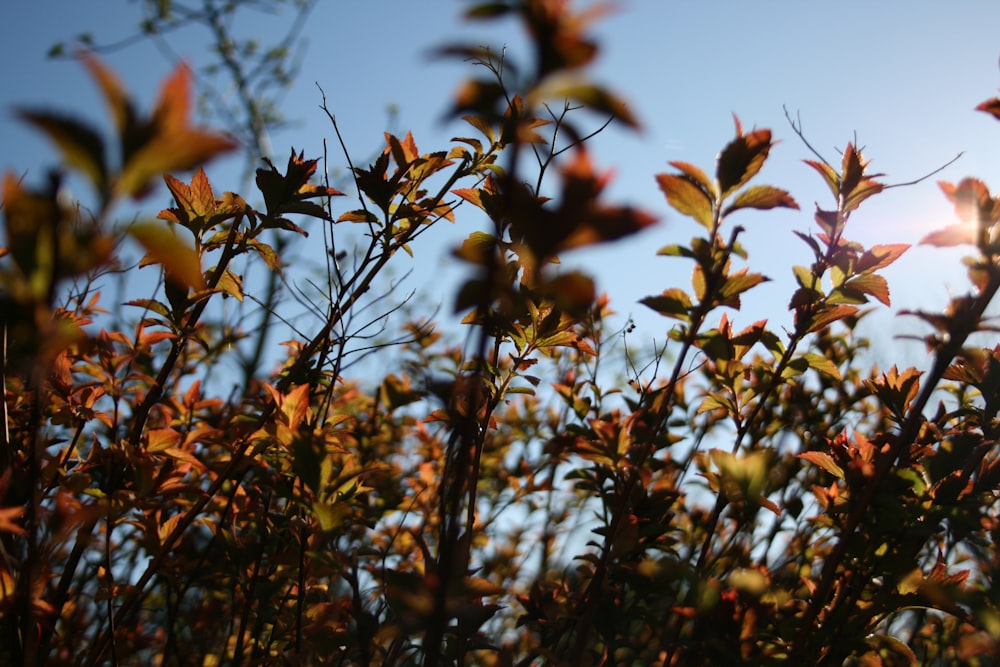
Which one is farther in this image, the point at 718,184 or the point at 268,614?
the point at 268,614

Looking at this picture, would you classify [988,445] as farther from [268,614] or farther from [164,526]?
[164,526]

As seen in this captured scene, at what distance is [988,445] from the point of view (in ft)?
4.18

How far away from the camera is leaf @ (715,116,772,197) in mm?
1136

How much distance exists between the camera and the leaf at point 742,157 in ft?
3.73

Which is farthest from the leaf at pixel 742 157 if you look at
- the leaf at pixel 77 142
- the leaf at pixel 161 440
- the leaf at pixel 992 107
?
the leaf at pixel 161 440

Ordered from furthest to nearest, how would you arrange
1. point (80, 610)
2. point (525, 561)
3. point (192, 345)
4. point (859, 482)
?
point (525, 561), point (192, 345), point (80, 610), point (859, 482)

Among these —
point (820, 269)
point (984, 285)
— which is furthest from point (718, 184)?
point (984, 285)

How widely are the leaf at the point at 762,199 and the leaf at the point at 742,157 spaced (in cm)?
3

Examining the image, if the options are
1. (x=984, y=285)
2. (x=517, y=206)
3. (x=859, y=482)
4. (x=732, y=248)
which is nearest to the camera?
(x=517, y=206)

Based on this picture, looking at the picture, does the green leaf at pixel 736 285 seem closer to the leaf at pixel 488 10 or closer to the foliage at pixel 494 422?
the foliage at pixel 494 422

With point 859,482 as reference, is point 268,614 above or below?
below

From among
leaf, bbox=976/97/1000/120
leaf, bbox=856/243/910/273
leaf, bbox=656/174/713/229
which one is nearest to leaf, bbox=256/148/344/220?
leaf, bbox=656/174/713/229

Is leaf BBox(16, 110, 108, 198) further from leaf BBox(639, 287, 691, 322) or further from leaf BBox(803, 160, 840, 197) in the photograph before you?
leaf BBox(803, 160, 840, 197)

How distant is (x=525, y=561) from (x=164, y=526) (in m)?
1.99
